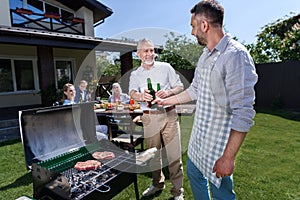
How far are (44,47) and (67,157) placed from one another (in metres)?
6.16

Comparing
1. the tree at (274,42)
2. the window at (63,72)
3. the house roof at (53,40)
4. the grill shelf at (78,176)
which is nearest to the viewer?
the grill shelf at (78,176)

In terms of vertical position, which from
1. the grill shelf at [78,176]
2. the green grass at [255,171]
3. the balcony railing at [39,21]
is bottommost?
the green grass at [255,171]

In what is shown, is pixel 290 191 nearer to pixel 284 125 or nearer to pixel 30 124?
pixel 30 124

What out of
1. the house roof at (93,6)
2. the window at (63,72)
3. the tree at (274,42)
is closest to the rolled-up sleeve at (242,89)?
the window at (63,72)

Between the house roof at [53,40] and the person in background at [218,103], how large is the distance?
6.29 meters

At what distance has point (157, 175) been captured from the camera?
2627 millimetres

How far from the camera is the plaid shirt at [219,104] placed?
44.4 inches

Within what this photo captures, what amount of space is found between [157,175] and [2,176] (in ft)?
7.89

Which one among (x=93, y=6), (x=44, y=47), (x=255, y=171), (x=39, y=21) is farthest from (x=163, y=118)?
(x=93, y=6)

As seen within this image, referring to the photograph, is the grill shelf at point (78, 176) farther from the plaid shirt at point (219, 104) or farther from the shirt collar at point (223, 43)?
the shirt collar at point (223, 43)

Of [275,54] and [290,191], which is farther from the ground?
[275,54]

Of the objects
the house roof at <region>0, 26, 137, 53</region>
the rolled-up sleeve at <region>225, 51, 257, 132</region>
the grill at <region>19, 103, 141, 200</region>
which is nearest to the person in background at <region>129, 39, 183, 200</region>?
the grill at <region>19, 103, 141, 200</region>

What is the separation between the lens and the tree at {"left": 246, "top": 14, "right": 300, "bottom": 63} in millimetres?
10117

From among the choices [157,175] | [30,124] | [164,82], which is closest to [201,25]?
[164,82]
